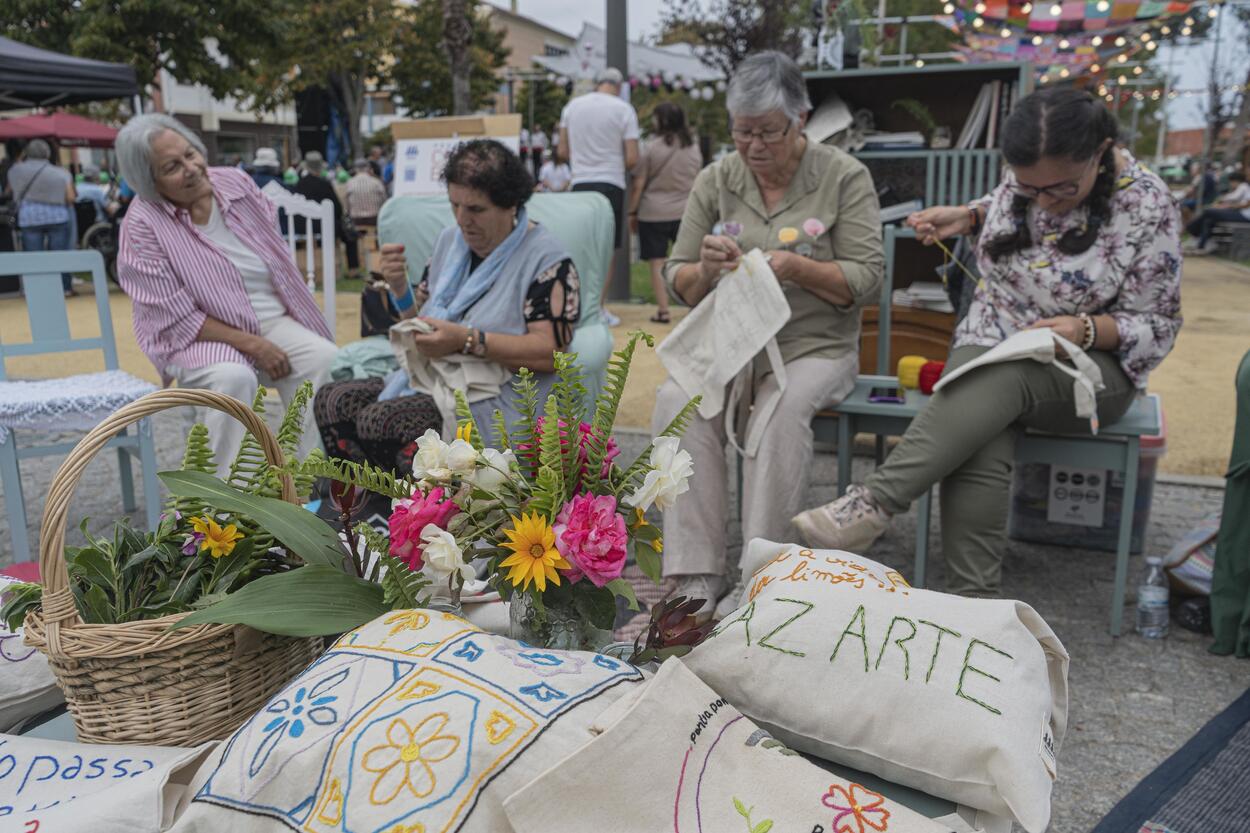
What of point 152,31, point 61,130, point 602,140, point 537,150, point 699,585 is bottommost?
point 699,585

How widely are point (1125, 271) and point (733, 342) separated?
1.03 metres

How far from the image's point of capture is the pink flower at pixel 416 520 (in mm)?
1171

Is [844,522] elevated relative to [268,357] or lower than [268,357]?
lower

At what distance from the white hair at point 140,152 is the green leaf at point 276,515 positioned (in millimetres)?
2141

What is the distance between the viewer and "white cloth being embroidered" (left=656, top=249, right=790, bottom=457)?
103 inches

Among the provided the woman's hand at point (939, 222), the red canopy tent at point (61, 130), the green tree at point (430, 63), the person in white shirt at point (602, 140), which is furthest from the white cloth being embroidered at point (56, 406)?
the green tree at point (430, 63)

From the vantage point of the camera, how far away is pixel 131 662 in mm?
1131

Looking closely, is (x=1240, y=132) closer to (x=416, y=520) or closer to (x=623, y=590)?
(x=623, y=590)

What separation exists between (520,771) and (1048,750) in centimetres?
65

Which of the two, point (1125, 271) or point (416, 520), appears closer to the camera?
point (416, 520)

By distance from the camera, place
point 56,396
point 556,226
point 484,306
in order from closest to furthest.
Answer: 1. point 484,306
2. point 56,396
3. point 556,226

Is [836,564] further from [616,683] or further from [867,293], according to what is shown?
[867,293]

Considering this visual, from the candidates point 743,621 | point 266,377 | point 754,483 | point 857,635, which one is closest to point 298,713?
point 743,621

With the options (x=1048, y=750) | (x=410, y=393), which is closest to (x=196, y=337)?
(x=410, y=393)
